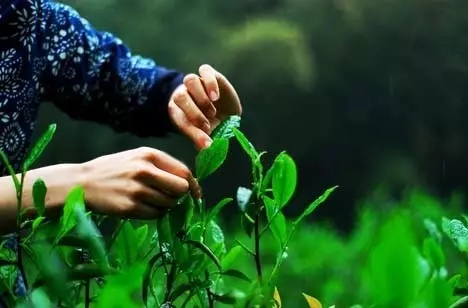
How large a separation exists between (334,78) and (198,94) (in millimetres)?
1871

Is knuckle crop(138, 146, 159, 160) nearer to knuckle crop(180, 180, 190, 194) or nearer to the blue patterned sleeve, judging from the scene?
knuckle crop(180, 180, 190, 194)

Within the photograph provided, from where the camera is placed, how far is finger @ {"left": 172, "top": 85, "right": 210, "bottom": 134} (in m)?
0.40

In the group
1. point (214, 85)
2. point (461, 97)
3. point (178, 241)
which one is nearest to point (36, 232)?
point (178, 241)

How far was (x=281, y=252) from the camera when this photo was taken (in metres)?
0.26

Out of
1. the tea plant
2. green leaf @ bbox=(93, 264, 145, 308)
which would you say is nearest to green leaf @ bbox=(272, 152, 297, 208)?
the tea plant

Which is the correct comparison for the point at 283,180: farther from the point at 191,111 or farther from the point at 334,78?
the point at 334,78

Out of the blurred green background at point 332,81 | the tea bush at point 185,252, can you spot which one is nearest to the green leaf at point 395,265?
the tea bush at point 185,252

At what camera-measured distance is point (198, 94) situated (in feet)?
1.36

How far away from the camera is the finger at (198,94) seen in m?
0.41

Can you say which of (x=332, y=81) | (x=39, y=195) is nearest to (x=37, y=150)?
(x=39, y=195)

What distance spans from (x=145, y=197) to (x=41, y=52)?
35 centimetres

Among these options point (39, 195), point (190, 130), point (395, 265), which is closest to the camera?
point (395, 265)

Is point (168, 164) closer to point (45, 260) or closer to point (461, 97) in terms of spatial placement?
point (45, 260)

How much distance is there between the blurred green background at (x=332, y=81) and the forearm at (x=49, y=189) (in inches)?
68.0
